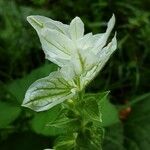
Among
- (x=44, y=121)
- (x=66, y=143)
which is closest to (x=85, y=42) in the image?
(x=66, y=143)

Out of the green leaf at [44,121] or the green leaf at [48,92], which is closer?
the green leaf at [48,92]

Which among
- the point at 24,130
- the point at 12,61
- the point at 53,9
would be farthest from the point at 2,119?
the point at 53,9

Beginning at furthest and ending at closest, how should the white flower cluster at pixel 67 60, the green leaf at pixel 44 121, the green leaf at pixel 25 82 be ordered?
1. the green leaf at pixel 25 82
2. the green leaf at pixel 44 121
3. the white flower cluster at pixel 67 60

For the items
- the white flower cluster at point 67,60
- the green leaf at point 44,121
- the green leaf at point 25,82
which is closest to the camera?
the white flower cluster at point 67,60

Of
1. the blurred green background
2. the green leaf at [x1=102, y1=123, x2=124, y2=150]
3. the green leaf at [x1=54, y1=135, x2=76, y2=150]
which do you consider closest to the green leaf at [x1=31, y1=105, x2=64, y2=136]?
the blurred green background

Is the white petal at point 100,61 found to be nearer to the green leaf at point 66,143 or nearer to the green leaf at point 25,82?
the green leaf at point 66,143

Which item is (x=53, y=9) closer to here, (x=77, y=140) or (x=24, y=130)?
(x=24, y=130)

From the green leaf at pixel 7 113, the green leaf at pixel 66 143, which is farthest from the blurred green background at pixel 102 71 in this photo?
the green leaf at pixel 66 143

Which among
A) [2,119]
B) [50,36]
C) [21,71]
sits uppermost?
[21,71]
